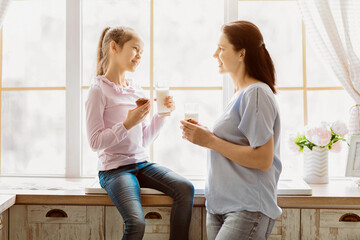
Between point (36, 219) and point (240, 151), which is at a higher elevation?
point (240, 151)

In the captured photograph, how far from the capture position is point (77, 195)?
6.99 ft

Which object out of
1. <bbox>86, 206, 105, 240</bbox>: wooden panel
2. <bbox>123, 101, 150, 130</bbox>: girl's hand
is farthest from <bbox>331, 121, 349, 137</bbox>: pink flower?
<bbox>86, 206, 105, 240</bbox>: wooden panel

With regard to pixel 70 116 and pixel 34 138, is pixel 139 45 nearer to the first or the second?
pixel 70 116

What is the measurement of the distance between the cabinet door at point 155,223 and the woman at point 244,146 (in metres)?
0.33

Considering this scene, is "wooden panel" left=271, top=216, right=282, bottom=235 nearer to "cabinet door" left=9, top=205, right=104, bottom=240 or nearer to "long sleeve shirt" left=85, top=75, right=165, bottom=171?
"long sleeve shirt" left=85, top=75, right=165, bottom=171

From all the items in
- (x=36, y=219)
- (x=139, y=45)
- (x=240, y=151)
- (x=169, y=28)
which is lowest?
(x=36, y=219)

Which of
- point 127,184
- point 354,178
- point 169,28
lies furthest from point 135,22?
point 354,178

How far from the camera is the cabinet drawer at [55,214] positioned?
216 centimetres

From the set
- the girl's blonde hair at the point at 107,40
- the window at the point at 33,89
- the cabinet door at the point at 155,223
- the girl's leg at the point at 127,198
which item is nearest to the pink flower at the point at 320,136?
the cabinet door at the point at 155,223

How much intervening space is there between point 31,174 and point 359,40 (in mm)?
2316

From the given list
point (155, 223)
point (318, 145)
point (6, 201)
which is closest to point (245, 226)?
point (155, 223)

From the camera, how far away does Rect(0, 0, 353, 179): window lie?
2672 millimetres

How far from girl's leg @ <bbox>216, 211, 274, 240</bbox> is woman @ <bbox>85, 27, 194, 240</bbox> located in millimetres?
375

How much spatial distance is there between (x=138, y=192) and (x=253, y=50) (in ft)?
2.92
